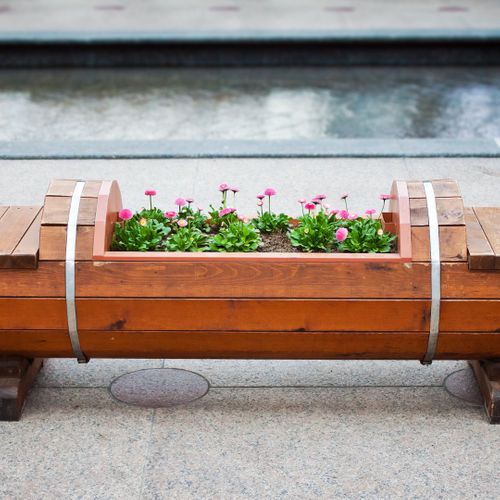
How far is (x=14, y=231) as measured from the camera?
4.46m

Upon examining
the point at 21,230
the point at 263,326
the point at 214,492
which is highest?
the point at 21,230

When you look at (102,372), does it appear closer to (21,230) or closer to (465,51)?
(21,230)

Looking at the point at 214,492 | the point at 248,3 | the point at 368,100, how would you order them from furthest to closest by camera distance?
1. the point at 248,3
2. the point at 368,100
3. the point at 214,492

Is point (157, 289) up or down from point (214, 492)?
up

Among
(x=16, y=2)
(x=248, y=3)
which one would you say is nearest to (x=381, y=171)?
(x=248, y=3)

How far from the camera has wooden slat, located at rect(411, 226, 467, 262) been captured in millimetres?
4168

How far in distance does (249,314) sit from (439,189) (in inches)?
40.3

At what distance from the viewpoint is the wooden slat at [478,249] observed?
413cm

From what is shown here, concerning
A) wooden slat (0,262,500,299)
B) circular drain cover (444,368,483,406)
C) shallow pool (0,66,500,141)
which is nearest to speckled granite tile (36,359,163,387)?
wooden slat (0,262,500,299)

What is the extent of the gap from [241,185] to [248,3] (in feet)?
33.8

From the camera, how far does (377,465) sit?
4074 millimetres

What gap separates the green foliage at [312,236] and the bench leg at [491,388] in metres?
0.92

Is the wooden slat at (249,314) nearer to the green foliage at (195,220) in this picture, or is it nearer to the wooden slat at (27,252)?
the wooden slat at (27,252)

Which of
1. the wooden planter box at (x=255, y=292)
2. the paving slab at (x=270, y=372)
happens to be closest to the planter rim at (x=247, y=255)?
the wooden planter box at (x=255, y=292)
